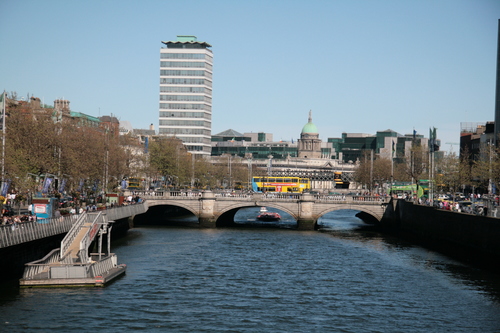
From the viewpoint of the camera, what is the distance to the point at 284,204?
10581cm

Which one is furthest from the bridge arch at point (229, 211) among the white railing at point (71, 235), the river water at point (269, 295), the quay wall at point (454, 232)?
the white railing at point (71, 235)

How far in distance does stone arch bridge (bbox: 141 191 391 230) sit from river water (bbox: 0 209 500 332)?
25.8 meters

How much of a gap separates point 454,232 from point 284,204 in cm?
3406

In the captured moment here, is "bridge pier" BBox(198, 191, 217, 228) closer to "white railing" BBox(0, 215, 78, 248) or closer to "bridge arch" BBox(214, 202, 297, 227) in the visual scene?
"bridge arch" BBox(214, 202, 297, 227)

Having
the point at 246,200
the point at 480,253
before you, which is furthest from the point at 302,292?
the point at 246,200

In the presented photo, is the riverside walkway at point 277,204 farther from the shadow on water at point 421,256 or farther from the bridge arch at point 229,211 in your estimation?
the shadow on water at point 421,256

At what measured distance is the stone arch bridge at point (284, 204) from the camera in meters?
105

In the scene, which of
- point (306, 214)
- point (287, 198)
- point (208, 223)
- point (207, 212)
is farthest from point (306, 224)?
point (207, 212)

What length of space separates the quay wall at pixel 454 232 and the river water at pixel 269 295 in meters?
2.02

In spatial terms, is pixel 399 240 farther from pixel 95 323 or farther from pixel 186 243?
pixel 95 323

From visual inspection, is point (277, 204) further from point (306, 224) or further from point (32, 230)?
point (32, 230)

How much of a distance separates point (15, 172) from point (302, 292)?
3179 cm

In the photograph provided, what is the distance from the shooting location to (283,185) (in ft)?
494

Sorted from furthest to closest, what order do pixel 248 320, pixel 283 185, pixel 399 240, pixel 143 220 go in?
pixel 283 185 → pixel 143 220 → pixel 399 240 → pixel 248 320
